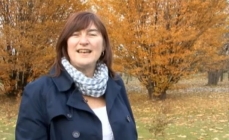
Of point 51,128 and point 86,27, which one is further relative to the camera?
point 86,27

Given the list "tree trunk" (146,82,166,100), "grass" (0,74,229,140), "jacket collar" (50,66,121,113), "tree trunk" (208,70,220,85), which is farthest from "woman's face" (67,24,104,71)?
"tree trunk" (208,70,220,85)

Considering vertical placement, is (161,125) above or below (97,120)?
below

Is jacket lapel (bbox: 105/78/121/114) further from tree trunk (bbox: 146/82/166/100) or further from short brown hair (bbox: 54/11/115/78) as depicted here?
tree trunk (bbox: 146/82/166/100)

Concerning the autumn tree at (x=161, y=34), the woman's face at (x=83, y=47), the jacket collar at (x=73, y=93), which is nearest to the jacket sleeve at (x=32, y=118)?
the jacket collar at (x=73, y=93)

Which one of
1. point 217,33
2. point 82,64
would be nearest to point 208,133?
point 82,64

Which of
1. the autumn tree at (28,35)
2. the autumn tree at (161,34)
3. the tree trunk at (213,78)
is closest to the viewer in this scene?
the autumn tree at (161,34)

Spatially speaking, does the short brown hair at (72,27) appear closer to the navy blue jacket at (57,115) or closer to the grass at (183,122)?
the navy blue jacket at (57,115)

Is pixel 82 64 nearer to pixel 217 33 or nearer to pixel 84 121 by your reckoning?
pixel 84 121

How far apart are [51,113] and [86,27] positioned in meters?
0.54

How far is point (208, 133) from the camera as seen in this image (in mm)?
8672

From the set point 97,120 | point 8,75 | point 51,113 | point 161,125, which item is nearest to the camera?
point 51,113

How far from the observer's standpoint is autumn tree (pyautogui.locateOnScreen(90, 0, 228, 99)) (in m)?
15.3

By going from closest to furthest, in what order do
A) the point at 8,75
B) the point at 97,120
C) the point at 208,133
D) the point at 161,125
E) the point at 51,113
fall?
1. the point at 51,113
2. the point at 97,120
3. the point at 161,125
4. the point at 208,133
5. the point at 8,75

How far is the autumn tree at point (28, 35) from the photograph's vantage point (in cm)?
1551
